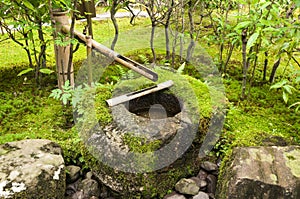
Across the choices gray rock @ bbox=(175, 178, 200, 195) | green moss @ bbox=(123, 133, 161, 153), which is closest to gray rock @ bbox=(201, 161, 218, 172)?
gray rock @ bbox=(175, 178, 200, 195)

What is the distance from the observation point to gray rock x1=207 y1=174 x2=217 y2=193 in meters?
2.72

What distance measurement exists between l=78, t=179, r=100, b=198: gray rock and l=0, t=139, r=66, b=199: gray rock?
20cm

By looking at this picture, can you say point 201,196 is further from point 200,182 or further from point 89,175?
point 89,175

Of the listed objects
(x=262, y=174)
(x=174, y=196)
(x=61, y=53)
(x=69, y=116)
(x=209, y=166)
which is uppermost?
(x=61, y=53)

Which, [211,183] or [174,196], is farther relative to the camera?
[211,183]

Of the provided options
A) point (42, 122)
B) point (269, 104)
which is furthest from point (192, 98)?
point (42, 122)

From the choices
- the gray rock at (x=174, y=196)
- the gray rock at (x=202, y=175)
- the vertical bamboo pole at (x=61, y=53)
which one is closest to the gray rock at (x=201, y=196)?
the gray rock at (x=174, y=196)

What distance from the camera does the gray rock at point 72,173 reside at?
2.76 m

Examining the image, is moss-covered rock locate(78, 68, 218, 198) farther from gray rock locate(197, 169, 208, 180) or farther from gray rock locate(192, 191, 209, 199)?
gray rock locate(192, 191, 209, 199)

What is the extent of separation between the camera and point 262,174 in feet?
7.11

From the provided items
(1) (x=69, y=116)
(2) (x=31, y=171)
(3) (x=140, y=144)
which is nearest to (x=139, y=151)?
(3) (x=140, y=144)

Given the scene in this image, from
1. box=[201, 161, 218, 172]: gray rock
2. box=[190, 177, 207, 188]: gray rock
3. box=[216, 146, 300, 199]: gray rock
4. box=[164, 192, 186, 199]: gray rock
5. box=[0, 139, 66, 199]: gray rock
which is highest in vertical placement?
box=[216, 146, 300, 199]: gray rock

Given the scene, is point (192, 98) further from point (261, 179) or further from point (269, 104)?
point (269, 104)

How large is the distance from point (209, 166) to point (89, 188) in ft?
3.75
